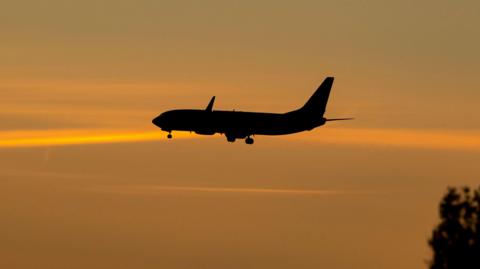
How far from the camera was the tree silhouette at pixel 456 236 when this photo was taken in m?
158

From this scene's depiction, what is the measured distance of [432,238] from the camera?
16250cm

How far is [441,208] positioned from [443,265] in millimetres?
10352

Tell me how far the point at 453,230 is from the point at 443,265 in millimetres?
5949

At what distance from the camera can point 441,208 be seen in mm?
166875

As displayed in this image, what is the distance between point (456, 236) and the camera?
161625 mm

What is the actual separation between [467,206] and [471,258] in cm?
1011

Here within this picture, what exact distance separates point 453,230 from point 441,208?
4.66 metres

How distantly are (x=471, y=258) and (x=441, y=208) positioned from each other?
10350mm

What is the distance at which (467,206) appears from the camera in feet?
547

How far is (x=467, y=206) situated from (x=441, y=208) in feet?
8.90

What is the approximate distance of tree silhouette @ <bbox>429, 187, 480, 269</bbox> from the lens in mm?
157625

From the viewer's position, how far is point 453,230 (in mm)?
162750

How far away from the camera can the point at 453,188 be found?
545ft
